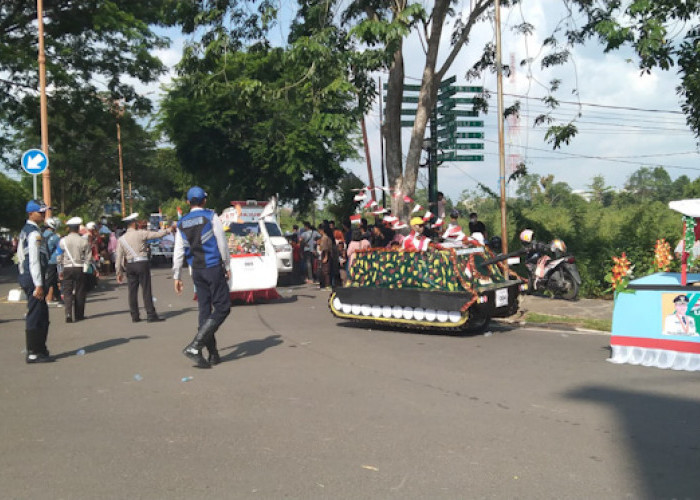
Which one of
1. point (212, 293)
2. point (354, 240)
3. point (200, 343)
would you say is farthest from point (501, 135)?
point (200, 343)

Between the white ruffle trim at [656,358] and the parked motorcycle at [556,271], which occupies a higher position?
the parked motorcycle at [556,271]

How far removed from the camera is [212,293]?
793cm

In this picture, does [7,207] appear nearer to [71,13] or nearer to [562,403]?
[71,13]

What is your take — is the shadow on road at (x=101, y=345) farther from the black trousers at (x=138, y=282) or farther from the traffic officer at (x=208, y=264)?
the traffic officer at (x=208, y=264)

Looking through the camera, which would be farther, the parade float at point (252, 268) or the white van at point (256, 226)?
the white van at point (256, 226)

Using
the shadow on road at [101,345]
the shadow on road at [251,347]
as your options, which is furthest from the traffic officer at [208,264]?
the shadow on road at [101,345]

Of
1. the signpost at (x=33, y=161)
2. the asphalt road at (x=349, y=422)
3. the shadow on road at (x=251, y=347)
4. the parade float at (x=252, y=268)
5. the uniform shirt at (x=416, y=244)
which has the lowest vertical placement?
the asphalt road at (x=349, y=422)

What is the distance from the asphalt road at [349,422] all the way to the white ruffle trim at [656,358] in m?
0.19

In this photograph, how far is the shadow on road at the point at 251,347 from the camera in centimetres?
859

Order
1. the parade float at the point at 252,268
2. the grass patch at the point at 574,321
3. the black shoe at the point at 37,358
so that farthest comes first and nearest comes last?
the parade float at the point at 252,268
the grass patch at the point at 574,321
the black shoe at the point at 37,358

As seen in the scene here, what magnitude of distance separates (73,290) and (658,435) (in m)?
10.4

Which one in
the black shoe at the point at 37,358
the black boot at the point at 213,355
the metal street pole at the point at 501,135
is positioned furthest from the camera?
the metal street pole at the point at 501,135

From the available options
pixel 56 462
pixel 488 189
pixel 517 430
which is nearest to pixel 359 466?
pixel 517 430

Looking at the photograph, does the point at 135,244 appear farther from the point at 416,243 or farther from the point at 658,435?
the point at 658,435
